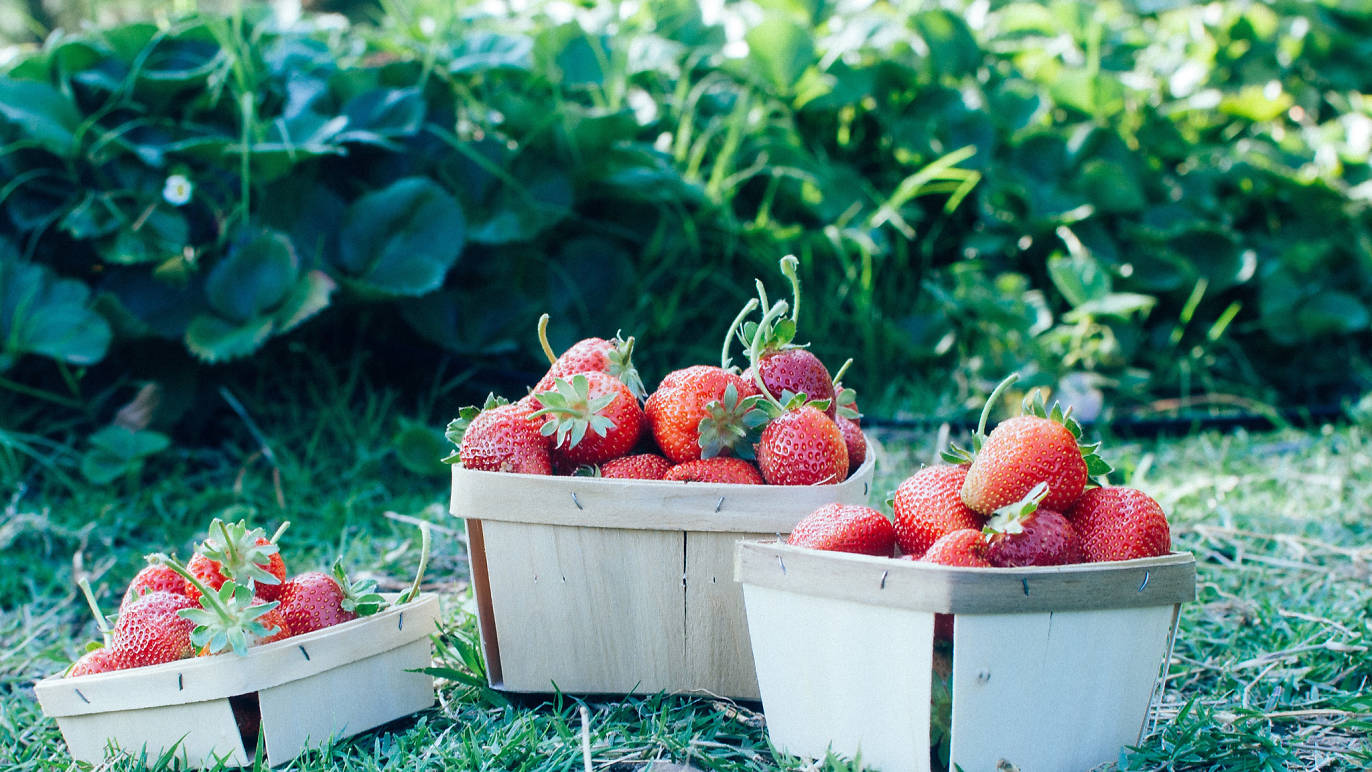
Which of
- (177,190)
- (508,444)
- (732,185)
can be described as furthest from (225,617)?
(732,185)

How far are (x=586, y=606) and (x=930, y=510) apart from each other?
0.36m

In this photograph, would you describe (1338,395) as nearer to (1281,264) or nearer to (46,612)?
(1281,264)

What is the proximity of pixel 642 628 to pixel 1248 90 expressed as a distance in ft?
8.11

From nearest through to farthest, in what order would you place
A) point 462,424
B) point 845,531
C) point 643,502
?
point 845,531 < point 643,502 < point 462,424

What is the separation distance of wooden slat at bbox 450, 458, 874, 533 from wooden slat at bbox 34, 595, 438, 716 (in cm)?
17

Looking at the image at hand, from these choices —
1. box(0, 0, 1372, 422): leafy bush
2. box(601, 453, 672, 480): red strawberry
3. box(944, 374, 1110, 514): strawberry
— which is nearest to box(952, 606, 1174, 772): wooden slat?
box(944, 374, 1110, 514): strawberry

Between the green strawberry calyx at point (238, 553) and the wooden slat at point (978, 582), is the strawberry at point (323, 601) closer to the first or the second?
the green strawberry calyx at point (238, 553)

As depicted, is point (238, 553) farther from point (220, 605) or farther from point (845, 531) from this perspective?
point (845, 531)

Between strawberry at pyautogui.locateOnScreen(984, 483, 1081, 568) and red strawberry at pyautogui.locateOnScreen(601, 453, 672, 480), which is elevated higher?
strawberry at pyautogui.locateOnScreen(984, 483, 1081, 568)

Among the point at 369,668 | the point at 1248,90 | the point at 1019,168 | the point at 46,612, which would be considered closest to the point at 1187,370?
the point at 1019,168

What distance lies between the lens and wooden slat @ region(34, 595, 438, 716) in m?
0.97

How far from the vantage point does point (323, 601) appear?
1.06 meters

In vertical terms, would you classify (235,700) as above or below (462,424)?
below

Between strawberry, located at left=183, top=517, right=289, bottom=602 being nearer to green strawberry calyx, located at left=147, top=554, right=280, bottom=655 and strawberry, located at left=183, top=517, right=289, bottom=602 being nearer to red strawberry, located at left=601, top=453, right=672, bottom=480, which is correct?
green strawberry calyx, located at left=147, top=554, right=280, bottom=655
